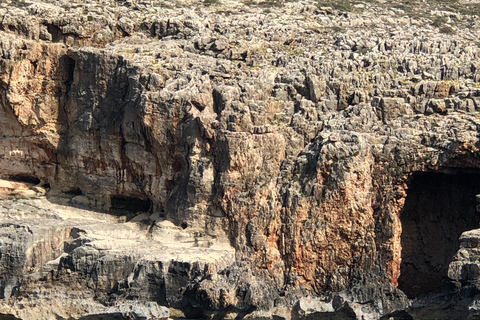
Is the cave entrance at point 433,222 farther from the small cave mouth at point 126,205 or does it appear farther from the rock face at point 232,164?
the small cave mouth at point 126,205

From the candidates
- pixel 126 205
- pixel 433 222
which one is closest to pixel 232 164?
pixel 126 205

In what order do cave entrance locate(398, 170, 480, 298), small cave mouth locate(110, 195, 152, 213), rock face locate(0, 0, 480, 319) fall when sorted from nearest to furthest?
rock face locate(0, 0, 480, 319) < cave entrance locate(398, 170, 480, 298) < small cave mouth locate(110, 195, 152, 213)

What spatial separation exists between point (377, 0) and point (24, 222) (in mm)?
20463

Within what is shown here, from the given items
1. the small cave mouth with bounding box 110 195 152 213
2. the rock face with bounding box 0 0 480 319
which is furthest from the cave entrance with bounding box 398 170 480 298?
the small cave mouth with bounding box 110 195 152 213

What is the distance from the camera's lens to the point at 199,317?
4675cm

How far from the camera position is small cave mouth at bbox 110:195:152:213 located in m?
52.1

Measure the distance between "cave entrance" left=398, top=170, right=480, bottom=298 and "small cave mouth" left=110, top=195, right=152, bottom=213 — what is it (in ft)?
34.2

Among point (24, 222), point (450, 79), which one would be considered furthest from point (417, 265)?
point (24, 222)

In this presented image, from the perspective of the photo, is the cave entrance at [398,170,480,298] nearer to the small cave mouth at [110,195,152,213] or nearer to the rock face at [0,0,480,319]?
the rock face at [0,0,480,319]

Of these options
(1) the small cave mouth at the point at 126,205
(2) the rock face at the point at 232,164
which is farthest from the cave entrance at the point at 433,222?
(1) the small cave mouth at the point at 126,205

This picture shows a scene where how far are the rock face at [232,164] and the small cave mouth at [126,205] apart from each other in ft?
0.16

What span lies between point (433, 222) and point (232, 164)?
28.8 ft

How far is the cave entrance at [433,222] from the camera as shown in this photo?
5062cm

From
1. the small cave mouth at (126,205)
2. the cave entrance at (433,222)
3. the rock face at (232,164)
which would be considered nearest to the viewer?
the rock face at (232,164)
